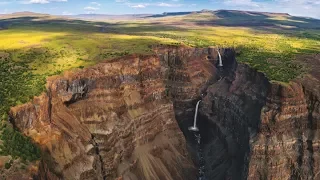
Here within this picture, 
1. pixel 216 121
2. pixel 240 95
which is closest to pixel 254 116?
pixel 240 95

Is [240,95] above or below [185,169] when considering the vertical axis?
above

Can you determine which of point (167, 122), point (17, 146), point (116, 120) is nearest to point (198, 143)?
point (167, 122)

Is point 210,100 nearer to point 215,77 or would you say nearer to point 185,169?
point 215,77

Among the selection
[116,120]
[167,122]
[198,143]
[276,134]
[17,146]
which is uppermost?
[17,146]

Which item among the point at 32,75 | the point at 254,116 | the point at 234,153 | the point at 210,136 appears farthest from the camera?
the point at 210,136

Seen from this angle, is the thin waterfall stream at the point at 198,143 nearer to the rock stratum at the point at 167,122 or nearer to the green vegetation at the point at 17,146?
the rock stratum at the point at 167,122

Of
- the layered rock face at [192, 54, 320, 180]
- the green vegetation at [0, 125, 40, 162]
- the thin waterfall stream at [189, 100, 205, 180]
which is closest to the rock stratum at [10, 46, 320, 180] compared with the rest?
the layered rock face at [192, 54, 320, 180]

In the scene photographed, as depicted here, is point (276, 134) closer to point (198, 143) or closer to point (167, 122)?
point (167, 122)
